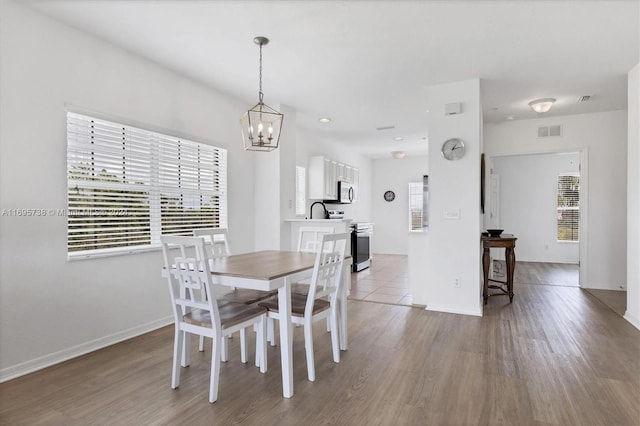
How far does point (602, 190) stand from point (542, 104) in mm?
1837

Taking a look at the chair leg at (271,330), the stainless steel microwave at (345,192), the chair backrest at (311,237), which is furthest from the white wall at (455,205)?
the stainless steel microwave at (345,192)

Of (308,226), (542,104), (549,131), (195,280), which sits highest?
(542,104)

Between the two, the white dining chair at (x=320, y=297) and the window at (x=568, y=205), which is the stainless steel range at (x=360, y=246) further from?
the window at (x=568, y=205)

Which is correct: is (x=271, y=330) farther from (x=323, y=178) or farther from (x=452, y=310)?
(x=323, y=178)

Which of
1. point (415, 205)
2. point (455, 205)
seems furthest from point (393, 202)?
point (455, 205)

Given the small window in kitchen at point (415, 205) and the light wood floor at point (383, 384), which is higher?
the small window in kitchen at point (415, 205)

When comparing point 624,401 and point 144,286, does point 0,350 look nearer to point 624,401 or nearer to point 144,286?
point 144,286

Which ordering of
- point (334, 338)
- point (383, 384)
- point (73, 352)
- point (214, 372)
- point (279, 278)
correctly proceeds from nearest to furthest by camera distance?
point (214, 372) → point (279, 278) → point (383, 384) → point (334, 338) → point (73, 352)

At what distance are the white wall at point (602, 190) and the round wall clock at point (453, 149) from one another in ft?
8.77

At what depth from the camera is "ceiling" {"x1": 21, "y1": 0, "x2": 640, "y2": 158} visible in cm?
260

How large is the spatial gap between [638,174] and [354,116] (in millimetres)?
3476

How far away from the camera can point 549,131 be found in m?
5.64

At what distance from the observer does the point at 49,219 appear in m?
2.72

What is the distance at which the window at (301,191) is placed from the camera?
21.2 feet
